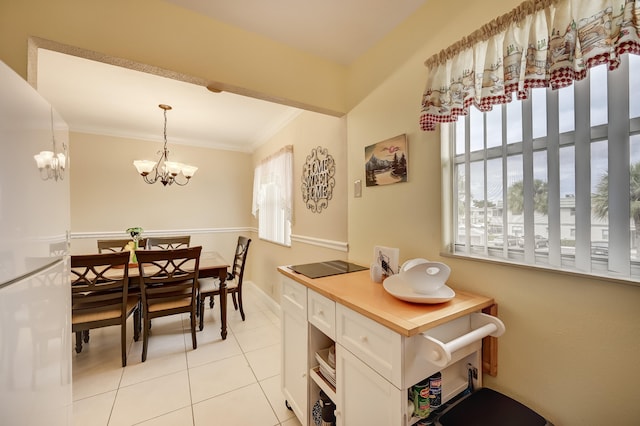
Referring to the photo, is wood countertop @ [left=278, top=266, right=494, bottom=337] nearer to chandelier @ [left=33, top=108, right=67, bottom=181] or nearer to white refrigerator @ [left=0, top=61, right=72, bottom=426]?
white refrigerator @ [left=0, top=61, right=72, bottom=426]

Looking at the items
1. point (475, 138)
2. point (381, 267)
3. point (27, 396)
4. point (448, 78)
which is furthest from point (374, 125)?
point (27, 396)

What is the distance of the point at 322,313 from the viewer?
1211mm

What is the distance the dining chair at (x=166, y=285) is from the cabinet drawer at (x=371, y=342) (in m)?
1.64

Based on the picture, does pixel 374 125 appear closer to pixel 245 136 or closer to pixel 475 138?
pixel 475 138

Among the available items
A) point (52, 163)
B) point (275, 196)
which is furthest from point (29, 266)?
point (275, 196)

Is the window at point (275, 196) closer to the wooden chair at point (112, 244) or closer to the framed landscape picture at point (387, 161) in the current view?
the framed landscape picture at point (387, 161)

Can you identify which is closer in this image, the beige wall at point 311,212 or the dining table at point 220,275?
the beige wall at point 311,212

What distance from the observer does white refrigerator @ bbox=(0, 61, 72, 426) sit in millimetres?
627

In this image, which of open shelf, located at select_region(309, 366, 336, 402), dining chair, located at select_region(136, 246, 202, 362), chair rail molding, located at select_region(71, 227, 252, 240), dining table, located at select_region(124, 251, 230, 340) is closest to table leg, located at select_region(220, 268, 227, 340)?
dining table, located at select_region(124, 251, 230, 340)

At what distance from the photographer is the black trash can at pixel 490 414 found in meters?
0.84

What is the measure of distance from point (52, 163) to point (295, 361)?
4.76ft

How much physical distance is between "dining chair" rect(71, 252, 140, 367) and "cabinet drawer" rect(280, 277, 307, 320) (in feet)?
4.53

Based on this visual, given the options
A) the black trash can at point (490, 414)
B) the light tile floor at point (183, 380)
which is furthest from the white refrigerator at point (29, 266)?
the black trash can at point (490, 414)

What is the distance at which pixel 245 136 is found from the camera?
Result: 3.70 m
